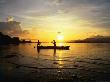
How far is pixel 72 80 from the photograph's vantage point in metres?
24.5

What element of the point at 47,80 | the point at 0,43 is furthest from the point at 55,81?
the point at 0,43

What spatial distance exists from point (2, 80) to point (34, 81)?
14.9 ft

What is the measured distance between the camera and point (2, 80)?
2409cm

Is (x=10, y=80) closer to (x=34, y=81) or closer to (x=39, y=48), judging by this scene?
(x=34, y=81)

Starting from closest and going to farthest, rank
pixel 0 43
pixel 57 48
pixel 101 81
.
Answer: pixel 101 81
pixel 57 48
pixel 0 43

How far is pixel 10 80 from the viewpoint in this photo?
2408cm

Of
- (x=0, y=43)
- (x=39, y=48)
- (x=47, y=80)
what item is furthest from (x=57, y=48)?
(x=0, y=43)

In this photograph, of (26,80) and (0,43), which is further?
(0,43)

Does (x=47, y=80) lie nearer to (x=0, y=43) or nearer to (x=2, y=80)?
(x=2, y=80)

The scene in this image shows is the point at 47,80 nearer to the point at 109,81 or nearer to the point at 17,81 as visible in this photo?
the point at 17,81

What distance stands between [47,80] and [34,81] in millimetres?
1993

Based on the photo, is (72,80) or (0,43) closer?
(72,80)

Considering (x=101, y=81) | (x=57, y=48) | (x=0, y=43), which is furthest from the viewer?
(x=0, y=43)

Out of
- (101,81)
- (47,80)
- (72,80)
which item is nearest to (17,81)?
(47,80)
